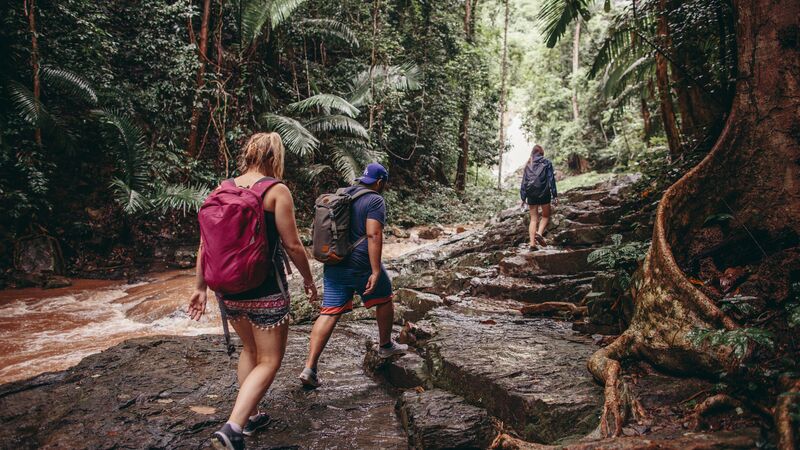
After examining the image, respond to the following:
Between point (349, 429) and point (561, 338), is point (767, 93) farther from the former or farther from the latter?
point (349, 429)

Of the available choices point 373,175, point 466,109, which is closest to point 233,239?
point 373,175

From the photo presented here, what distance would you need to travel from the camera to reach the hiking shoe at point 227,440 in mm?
2320

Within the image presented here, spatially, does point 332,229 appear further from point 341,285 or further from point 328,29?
point 328,29

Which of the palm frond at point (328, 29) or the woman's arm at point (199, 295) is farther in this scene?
the palm frond at point (328, 29)

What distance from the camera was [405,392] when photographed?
324 centimetres

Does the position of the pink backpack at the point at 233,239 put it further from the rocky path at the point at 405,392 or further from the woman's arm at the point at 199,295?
the rocky path at the point at 405,392

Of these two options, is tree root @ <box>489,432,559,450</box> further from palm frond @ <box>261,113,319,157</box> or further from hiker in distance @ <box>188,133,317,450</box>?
palm frond @ <box>261,113,319,157</box>

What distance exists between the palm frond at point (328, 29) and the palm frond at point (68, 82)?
6.10 metres

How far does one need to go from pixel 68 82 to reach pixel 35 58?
0.76 m

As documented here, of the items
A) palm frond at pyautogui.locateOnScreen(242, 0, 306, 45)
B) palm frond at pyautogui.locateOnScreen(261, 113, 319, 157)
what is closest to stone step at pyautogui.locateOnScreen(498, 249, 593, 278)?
palm frond at pyautogui.locateOnScreen(261, 113, 319, 157)

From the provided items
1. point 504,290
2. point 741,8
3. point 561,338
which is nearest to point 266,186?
point 561,338

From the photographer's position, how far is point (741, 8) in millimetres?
3303

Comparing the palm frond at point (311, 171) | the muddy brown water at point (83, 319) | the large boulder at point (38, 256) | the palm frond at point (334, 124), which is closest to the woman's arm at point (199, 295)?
the muddy brown water at point (83, 319)

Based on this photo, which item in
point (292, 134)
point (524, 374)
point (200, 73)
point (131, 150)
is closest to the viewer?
point (524, 374)
